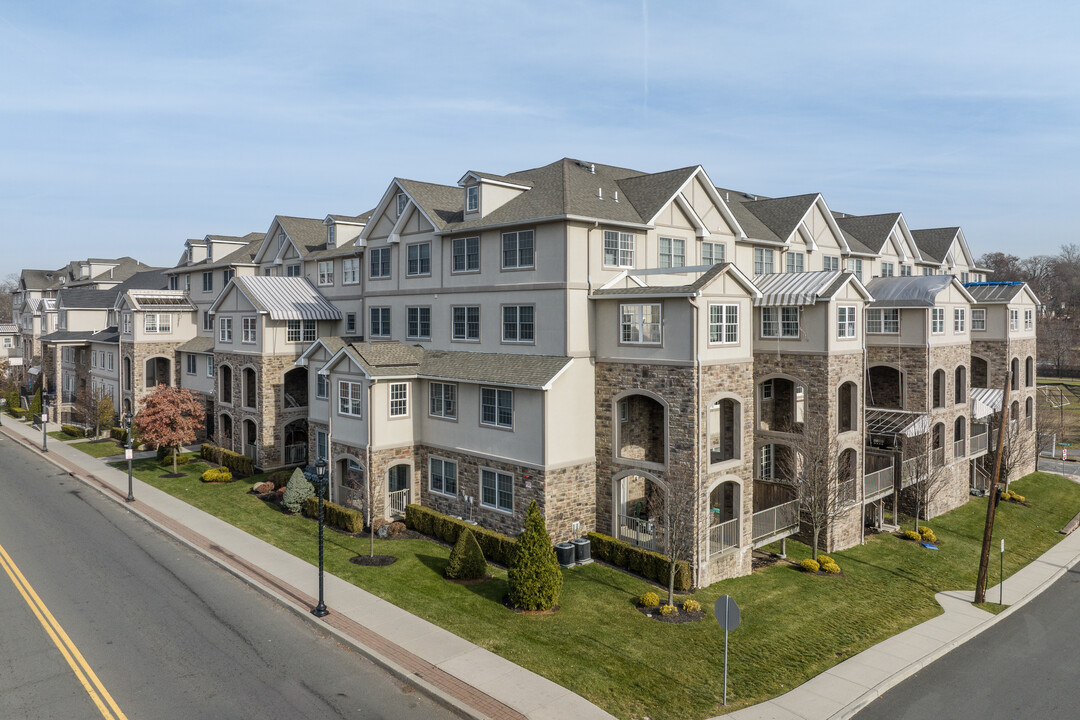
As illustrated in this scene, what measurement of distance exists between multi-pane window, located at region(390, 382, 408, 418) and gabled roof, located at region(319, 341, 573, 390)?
0.59 m

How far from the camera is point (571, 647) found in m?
17.8

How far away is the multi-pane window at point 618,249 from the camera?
2672 cm

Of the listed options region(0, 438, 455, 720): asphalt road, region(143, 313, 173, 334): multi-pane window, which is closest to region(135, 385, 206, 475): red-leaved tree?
region(0, 438, 455, 720): asphalt road

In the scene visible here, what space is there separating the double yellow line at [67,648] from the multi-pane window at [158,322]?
90.4 ft

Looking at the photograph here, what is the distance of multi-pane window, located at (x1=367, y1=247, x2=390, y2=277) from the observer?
34.0 meters

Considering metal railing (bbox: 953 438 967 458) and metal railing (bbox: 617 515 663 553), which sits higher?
metal railing (bbox: 953 438 967 458)

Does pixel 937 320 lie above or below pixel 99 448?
above

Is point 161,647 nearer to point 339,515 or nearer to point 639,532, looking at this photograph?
point 339,515

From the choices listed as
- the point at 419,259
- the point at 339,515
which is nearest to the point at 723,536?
the point at 339,515

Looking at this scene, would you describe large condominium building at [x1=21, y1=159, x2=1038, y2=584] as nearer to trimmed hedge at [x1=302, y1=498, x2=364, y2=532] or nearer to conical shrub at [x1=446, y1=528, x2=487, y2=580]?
trimmed hedge at [x1=302, y1=498, x2=364, y2=532]

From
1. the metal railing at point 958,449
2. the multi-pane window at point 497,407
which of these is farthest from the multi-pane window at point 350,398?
the metal railing at point 958,449

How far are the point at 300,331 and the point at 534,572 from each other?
23.1m

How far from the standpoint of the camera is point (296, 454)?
37.5 m

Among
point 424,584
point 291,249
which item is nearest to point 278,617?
point 424,584
